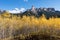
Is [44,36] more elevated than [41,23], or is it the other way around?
[41,23]

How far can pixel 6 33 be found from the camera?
23.5 metres

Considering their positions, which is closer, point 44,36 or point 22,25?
point 44,36

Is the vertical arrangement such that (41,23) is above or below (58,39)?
above

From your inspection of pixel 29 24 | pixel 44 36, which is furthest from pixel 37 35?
pixel 29 24

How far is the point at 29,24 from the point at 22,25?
3.63ft

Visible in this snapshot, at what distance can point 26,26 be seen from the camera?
26078mm

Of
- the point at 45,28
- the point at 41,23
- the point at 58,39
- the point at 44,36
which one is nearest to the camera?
the point at 58,39

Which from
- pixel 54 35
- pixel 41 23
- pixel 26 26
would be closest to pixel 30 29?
pixel 26 26

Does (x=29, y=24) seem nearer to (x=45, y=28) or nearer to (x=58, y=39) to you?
(x=45, y=28)

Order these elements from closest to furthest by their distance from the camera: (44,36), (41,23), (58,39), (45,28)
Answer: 1. (58,39)
2. (44,36)
3. (45,28)
4. (41,23)

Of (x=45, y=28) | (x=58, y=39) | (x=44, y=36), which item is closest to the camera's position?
(x=58, y=39)

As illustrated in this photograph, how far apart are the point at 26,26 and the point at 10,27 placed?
3001 mm

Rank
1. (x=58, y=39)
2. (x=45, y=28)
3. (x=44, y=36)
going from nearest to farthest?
(x=58, y=39) → (x=44, y=36) → (x=45, y=28)

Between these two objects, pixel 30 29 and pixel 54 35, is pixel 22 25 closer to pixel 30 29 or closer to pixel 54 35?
pixel 30 29
